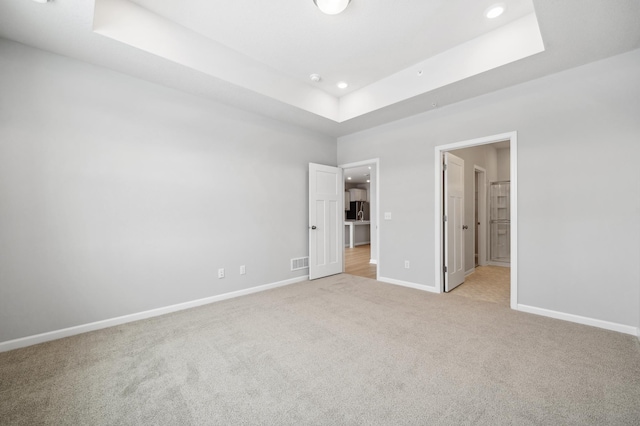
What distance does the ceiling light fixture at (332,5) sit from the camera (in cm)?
222

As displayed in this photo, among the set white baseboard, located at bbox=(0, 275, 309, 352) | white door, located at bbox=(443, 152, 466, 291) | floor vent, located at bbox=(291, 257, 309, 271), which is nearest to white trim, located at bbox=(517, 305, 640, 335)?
white door, located at bbox=(443, 152, 466, 291)

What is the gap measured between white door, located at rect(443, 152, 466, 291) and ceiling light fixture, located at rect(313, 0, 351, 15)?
2.52 meters

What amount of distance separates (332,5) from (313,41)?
2.06 ft

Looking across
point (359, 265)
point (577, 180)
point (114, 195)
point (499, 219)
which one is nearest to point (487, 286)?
point (577, 180)

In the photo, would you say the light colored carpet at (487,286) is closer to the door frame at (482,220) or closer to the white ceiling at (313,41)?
the door frame at (482,220)

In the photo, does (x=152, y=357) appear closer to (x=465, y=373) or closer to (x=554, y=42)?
(x=465, y=373)

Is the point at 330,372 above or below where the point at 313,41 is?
below

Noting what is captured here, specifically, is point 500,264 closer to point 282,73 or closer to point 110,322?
point 282,73

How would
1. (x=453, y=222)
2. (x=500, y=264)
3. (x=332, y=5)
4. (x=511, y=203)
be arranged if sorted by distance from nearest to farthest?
(x=332, y=5), (x=511, y=203), (x=453, y=222), (x=500, y=264)

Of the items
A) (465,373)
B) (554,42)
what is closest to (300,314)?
(465,373)

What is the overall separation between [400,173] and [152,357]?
3906mm

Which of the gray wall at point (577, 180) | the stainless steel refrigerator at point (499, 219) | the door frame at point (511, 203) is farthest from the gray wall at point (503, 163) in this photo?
the gray wall at point (577, 180)

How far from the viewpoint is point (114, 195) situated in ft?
9.14

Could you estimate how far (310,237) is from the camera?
4555mm
